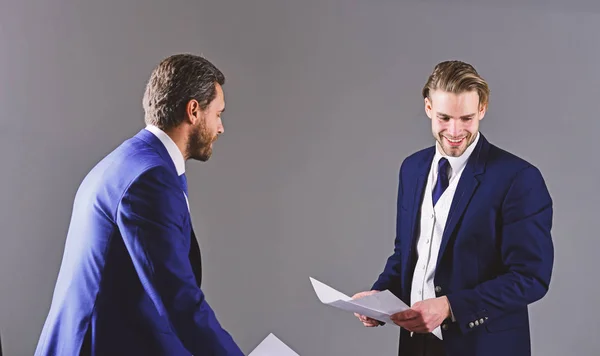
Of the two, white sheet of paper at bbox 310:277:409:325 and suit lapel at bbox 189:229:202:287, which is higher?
suit lapel at bbox 189:229:202:287

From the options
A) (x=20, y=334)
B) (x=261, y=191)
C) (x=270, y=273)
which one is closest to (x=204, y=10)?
(x=261, y=191)

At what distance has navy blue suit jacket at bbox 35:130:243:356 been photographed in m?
1.62

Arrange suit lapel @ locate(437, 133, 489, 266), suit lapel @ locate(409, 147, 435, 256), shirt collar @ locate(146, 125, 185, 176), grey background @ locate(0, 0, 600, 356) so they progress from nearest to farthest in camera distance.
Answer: shirt collar @ locate(146, 125, 185, 176) → suit lapel @ locate(437, 133, 489, 266) → suit lapel @ locate(409, 147, 435, 256) → grey background @ locate(0, 0, 600, 356)

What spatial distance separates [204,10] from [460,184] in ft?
6.99

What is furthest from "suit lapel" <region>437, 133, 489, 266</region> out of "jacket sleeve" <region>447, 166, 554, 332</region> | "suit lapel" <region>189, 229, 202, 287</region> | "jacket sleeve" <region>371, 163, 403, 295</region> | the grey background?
the grey background

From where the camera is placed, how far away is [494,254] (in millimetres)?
2090

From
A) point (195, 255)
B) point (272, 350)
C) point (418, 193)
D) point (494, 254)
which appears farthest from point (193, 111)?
point (494, 254)

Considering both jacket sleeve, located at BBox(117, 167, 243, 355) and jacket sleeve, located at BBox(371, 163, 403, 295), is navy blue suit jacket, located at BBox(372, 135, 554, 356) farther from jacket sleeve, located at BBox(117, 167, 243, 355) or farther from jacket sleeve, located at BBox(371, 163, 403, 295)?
jacket sleeve, located at BBox(117, 167, 243, 355)

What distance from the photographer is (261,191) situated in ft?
12.8

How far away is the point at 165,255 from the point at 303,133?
7.73 feet

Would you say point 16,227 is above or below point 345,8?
below

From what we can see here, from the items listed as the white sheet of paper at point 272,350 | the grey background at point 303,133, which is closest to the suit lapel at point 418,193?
the white sheet of paper at point 272,350

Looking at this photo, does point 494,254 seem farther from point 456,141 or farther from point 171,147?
point 171,147

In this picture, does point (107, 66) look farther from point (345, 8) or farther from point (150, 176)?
point (150, 176)
